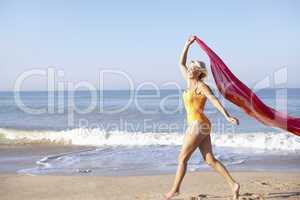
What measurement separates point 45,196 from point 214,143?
893 cm

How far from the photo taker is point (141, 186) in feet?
23.7

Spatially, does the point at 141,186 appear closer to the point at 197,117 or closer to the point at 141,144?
the point at 197,117

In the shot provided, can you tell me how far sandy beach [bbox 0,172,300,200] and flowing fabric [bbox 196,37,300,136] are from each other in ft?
3.43

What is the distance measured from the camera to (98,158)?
1124cm

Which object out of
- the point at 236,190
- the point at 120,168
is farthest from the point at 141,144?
the point at 236,190

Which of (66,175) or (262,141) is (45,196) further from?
(262,141)

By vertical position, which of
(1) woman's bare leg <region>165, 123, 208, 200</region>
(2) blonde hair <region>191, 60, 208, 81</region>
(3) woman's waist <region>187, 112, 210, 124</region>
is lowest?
(1) woman's bare leg <region>165, 123, 208, 200</region>

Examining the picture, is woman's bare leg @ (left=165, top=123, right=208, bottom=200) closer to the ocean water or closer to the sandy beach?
the sandy beach

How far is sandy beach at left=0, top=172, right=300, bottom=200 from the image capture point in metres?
6.44

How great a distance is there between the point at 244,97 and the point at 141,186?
2295 mm

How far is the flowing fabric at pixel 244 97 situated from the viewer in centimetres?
629

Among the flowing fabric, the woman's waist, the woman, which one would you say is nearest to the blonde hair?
the woman

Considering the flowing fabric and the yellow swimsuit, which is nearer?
the yellow swimsuit

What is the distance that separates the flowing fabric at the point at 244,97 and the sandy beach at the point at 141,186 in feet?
3.43
